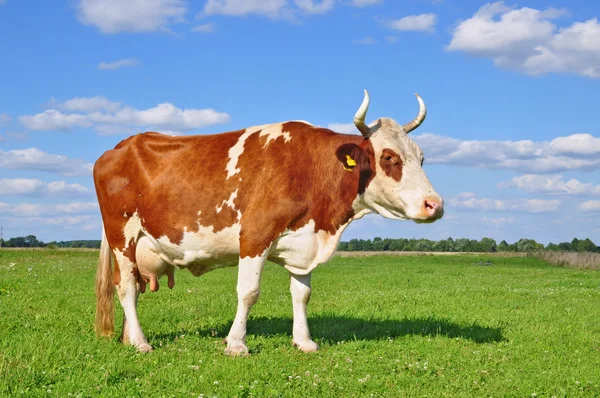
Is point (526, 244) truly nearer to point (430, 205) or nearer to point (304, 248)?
point (430, 205)

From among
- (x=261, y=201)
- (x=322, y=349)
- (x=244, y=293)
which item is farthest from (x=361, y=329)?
(x=261, y=201)

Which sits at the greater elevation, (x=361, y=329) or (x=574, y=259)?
(x=574, y=259)

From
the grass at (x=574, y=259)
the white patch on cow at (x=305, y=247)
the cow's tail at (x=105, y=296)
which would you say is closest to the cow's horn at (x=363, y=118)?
the white patch on cow at (x=305, y=247)

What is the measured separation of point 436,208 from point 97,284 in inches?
239

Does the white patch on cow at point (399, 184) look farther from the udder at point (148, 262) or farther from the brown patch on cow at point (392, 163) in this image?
the udder at point (148, 262)

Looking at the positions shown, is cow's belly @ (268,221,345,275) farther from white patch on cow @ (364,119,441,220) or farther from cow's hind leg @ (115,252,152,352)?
cow's hind leg @ (115,252,152,352)

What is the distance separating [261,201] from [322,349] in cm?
264

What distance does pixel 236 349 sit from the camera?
377 inches

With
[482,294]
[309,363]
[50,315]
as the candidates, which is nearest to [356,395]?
[309,363]

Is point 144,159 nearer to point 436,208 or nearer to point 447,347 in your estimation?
point 436,208

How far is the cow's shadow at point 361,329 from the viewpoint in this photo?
37.7ft

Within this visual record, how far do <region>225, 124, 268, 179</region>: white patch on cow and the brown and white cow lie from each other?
0.06ft

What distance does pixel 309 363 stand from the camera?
9.19 meters

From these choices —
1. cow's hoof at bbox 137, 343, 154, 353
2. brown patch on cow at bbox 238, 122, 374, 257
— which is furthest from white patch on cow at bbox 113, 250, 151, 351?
brown patch on cow at bbox 238, 122, 374, 257
